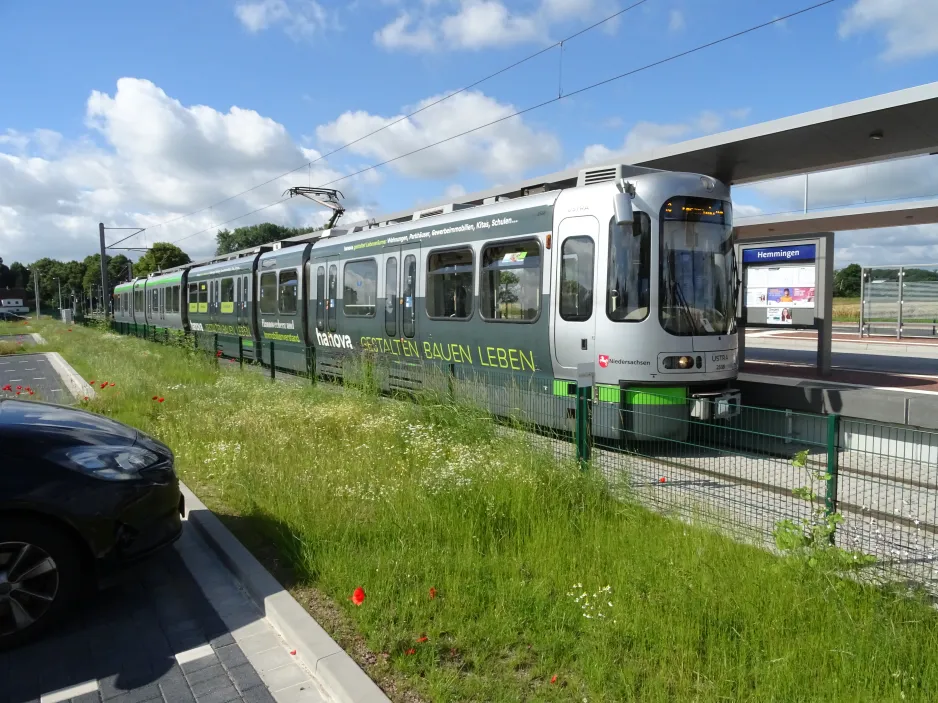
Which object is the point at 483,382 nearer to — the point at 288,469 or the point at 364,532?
the point at 288,469

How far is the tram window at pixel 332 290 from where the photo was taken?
14292 millimetres

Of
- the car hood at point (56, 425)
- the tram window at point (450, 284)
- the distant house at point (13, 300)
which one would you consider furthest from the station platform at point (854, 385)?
the distant house at point (13, 300)

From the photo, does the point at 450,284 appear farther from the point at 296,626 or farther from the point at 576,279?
the point at 296,626

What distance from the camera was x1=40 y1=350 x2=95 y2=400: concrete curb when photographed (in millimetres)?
12551

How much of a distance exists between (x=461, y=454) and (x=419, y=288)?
5.74 m

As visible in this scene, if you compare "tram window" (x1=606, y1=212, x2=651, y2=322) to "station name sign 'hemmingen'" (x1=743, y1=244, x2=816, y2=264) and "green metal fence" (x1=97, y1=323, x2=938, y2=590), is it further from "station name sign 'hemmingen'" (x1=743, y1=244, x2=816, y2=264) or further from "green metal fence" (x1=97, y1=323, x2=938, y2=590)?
"station name sign 'hemmingen'" (x1=743, y1=244, x2=816, y2=264)

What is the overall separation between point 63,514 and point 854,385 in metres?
10.6

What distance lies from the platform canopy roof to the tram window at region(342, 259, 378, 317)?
17.6 feet

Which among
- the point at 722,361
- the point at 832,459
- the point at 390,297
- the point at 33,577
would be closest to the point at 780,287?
the point at 722,361

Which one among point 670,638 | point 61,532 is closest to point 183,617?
point 61,532

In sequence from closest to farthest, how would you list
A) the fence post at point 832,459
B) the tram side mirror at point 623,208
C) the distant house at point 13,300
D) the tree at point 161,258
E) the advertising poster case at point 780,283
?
the fence post at point 832,459 → the tram side mirror at point 623,208 → the advertising poster case at point 780,283 → the tree at point 161,258 → the distant house at point 13,300

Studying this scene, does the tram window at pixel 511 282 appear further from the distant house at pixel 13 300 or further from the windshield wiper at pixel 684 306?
the distant house at pixel 13 300

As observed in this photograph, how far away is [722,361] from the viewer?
8.52 meters

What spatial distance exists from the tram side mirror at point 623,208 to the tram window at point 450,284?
2.97 meters
